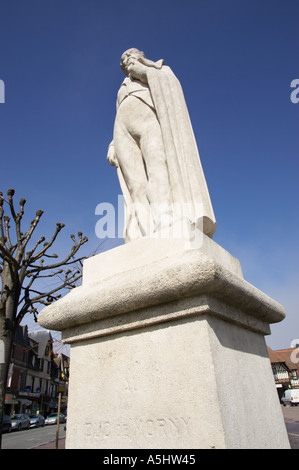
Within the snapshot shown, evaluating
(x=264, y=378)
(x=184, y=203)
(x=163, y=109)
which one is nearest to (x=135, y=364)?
(x=264, y=378)

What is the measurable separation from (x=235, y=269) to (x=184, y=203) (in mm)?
737

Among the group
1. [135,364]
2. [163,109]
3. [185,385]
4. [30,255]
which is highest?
[30,255]

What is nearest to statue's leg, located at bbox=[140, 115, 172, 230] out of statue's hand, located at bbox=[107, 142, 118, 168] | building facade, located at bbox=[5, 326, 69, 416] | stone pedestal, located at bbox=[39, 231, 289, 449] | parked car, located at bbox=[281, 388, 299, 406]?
stone pedestal, located at bbox=[39, 231, 289, 449]

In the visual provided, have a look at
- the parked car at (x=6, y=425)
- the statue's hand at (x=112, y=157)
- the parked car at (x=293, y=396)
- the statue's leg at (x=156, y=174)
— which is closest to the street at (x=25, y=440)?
the parked car at (x=6, y=425)

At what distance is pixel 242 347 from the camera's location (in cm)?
232

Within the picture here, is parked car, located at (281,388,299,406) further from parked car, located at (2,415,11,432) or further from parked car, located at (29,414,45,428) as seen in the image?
parked car, located at (2,415,11,432)

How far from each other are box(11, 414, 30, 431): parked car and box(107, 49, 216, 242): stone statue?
30972mm

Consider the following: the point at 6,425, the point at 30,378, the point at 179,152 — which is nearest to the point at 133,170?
the point at 179,152

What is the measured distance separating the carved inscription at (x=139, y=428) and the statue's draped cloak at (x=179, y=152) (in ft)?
4.95

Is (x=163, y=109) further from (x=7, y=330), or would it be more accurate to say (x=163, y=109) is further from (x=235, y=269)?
(x=7, y=330)

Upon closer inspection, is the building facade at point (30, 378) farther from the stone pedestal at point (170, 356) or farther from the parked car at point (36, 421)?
the stone pedestal at point (170, 356)

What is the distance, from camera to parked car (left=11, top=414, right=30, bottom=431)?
91.0ft

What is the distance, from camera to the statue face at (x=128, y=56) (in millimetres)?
3965

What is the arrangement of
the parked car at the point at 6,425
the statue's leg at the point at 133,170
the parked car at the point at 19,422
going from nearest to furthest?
the statue's leg at the point at 133,170
the parked car at the point at 6,425
the parked car at the point at 19,422
